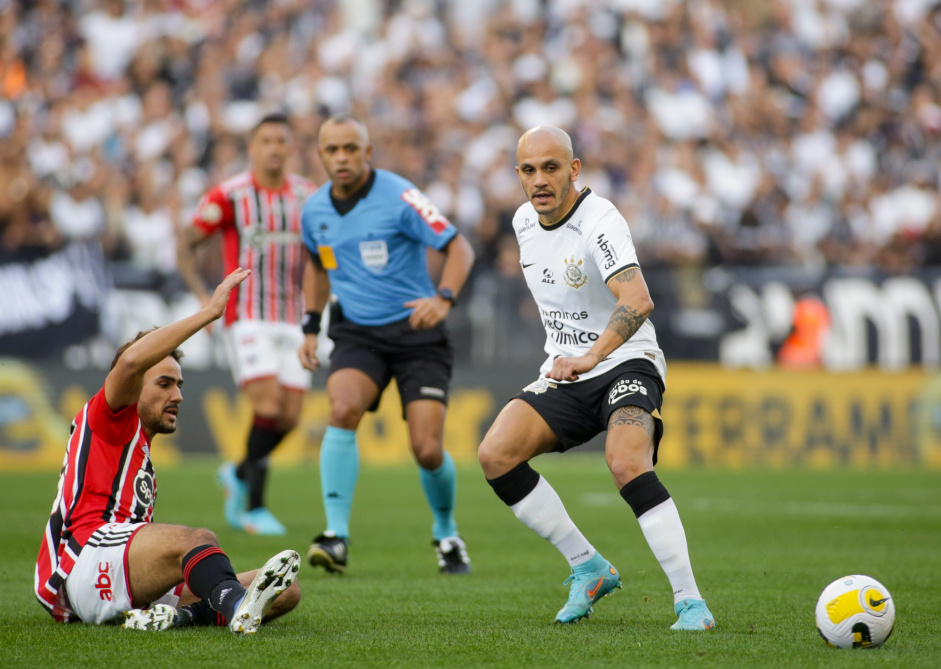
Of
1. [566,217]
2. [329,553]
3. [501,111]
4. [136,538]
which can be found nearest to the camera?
[136,538]

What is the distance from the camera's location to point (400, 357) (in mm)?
7223

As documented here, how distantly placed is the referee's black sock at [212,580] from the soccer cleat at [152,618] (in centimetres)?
23

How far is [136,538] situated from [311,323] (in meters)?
3.01

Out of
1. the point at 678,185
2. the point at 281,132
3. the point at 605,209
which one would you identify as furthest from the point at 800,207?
the point at 605,209

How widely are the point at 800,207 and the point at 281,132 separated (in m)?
10.4

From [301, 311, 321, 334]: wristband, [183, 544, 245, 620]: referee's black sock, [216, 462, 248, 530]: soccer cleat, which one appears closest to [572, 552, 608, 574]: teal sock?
[183, 544, 245, 620]: referee's black sock

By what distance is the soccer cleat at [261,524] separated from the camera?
339 inches

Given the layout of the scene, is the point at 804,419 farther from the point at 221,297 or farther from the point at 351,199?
the point at 221,297

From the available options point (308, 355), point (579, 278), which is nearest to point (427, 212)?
point (308, 355)

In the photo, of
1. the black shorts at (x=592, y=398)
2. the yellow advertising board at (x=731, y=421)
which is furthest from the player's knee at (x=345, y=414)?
the yellow advertising board at (x=731, y=421)

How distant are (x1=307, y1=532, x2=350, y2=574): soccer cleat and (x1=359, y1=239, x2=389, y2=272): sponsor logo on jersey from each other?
1.65m

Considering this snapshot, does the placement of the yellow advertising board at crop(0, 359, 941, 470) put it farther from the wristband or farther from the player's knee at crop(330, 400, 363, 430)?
the player's knee at crop(330, 400, 363, 430)

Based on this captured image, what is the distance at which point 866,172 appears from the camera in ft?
60.9

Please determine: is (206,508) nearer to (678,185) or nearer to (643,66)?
(678,185)
